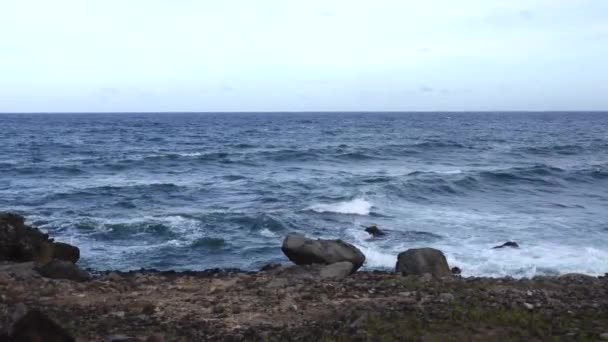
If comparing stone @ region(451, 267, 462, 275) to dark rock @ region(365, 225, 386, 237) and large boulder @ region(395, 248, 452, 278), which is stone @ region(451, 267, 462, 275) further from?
dark rock @ region(365, 225, 386, 237)

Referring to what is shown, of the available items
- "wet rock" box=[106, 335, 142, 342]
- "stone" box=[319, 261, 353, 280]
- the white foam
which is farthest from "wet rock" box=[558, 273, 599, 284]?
the white foam

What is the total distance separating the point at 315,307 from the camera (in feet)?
30.8

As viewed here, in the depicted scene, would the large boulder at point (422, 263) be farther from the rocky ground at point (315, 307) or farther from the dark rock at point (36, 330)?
the dark rock at point (36, 330)

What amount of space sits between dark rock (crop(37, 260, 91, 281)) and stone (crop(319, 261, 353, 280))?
5.01m

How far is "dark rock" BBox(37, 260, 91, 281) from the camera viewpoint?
12344mm

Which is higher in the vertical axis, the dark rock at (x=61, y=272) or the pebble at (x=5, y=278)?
the pebble at (x=5, y=278)

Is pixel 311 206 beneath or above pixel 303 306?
beneath

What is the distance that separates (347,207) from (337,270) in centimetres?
1144

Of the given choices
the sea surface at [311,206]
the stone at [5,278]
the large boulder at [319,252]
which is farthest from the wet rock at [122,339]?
the sea surface at [311,206]

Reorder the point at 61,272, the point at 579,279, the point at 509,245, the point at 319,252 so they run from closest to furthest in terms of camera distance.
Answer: the point at 579,279
the point at 61,272
the point at 319,252
the point at 509,245

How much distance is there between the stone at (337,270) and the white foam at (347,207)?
10037mm

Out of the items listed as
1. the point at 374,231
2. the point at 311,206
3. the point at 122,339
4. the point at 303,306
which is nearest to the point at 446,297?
the point at 303,306

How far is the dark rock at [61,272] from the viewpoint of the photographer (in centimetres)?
1234

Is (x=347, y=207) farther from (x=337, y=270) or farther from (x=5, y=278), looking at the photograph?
(x=5, y=278)
